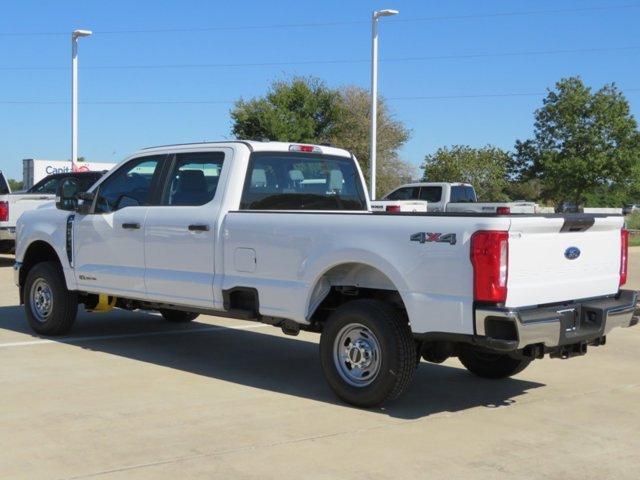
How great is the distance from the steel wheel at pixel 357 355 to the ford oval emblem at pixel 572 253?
59.4 inches

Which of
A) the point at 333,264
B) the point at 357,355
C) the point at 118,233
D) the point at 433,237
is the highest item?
the point at 433,237

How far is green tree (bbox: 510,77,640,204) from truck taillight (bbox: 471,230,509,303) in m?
40.4

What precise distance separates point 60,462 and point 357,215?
2.71 m

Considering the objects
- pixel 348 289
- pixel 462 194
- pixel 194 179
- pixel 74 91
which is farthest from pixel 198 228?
pixel 74 91

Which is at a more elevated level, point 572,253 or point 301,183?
point 301,183

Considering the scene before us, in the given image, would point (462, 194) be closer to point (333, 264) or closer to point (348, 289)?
point (348, 289)

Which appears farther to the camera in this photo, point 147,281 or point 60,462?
point 147,281

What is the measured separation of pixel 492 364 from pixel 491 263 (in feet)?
7.18

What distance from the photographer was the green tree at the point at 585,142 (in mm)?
44312

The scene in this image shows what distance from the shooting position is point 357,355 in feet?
21.2

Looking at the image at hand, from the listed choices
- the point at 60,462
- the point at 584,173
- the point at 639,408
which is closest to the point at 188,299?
the point at 60,462

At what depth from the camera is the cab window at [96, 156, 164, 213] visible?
830 cm

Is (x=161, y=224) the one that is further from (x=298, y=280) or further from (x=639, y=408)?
(x=639, y=408)

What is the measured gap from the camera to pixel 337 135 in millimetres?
47000
